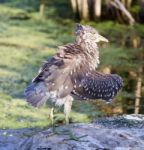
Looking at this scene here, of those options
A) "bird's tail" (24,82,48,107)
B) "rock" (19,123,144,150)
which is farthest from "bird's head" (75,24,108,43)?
"rock" (19,123,144,150)

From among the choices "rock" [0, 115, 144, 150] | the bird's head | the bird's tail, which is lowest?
"rock" [0, 115, 144, 150]

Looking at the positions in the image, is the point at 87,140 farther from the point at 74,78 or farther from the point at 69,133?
the point at 74,78

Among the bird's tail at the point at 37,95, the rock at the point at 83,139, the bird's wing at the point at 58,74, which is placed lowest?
the rock at the point at 83,139

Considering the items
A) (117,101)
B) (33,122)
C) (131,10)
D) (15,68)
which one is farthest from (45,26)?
(33,122)

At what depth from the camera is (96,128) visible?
4.98 m

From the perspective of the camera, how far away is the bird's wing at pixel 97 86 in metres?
5.04

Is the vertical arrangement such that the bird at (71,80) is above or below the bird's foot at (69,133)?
above

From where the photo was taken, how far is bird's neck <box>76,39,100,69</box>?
5.31m

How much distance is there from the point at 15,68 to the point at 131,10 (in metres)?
4.17

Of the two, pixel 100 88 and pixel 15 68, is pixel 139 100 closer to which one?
pixel 15 68

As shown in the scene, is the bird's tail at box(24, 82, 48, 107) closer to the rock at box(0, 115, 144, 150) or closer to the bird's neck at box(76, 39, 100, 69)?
the rock at box(0, 115, 144, 150)

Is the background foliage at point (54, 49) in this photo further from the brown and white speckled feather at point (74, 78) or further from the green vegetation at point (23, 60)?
the brown and white speckled feather at point (74, 78)

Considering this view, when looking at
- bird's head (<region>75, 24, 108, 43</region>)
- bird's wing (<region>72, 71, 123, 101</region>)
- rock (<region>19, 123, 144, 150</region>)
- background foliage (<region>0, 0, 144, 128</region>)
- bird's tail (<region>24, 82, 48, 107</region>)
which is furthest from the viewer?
background foliage (<region>0, 0, 144, 128</region>)

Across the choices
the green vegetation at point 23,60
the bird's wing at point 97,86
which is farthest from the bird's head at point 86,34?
the green vegetation at point 23,60
